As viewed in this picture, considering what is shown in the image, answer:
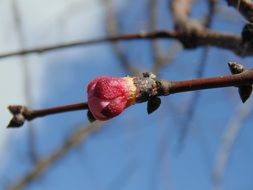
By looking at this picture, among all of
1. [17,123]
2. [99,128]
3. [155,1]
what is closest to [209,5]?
[17,123]

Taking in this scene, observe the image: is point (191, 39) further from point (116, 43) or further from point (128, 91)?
point (116, 43)

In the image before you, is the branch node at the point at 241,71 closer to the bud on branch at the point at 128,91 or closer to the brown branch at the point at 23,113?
the bud on branch at the point at 128,91

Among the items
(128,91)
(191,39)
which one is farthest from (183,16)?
(128,91)

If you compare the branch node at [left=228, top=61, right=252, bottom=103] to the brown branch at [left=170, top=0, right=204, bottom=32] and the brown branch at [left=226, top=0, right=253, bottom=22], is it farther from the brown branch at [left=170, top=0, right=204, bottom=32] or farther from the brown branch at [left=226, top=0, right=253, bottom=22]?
the brown branch at [left=170, top=0, right=204, bottom=32]

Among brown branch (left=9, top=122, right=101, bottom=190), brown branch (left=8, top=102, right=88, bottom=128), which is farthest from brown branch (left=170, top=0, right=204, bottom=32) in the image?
brown branch (left=9, top=122, right=101, bottom=190)

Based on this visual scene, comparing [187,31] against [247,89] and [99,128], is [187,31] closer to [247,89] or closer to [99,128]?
[247,89]

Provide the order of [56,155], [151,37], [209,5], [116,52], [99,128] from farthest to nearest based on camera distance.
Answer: [116,52]
[99,128]
[56,155]
[209,5]
[151,37]
